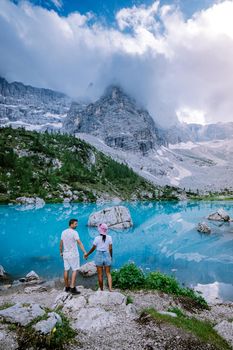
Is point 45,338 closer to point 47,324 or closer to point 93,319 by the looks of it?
point 47,324

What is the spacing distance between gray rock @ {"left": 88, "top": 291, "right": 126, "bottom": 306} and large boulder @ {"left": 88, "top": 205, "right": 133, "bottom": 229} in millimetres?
42680

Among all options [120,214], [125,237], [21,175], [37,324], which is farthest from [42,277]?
[21,175]

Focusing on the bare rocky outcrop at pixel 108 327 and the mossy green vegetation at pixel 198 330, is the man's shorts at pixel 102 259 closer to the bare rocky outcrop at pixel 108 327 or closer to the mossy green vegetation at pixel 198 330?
the bare rocky outcrop at pixel 108 327

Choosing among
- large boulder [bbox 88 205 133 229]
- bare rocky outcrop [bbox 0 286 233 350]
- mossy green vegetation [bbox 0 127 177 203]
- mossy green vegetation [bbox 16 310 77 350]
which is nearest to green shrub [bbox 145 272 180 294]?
bare rocky outcrop [bbox 0 286 233 350]

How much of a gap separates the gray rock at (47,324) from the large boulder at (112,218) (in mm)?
46528

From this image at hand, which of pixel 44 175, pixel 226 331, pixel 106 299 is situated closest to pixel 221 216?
pixel 226 331

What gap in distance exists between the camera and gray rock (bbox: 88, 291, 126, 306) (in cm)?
1235

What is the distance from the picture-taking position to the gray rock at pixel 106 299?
40.5 ft

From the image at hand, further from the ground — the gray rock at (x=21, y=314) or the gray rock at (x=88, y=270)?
the gray rock at (x=21, y=314)

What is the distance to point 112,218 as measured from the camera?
185ft

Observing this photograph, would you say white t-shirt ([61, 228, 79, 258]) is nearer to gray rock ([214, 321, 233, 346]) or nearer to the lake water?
gray rock ([214, 321, 233, 346])

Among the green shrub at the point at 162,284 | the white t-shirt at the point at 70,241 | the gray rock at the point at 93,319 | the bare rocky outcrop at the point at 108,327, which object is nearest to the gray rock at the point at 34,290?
the bare rocky outcrop at the point at 108,327

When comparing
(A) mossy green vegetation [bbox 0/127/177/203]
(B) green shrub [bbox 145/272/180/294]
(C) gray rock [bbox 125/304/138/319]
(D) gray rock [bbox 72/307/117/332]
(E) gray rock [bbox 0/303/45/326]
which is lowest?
(B) green shrub [bbox 145/272/180/294]

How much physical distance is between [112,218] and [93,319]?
4631cm
